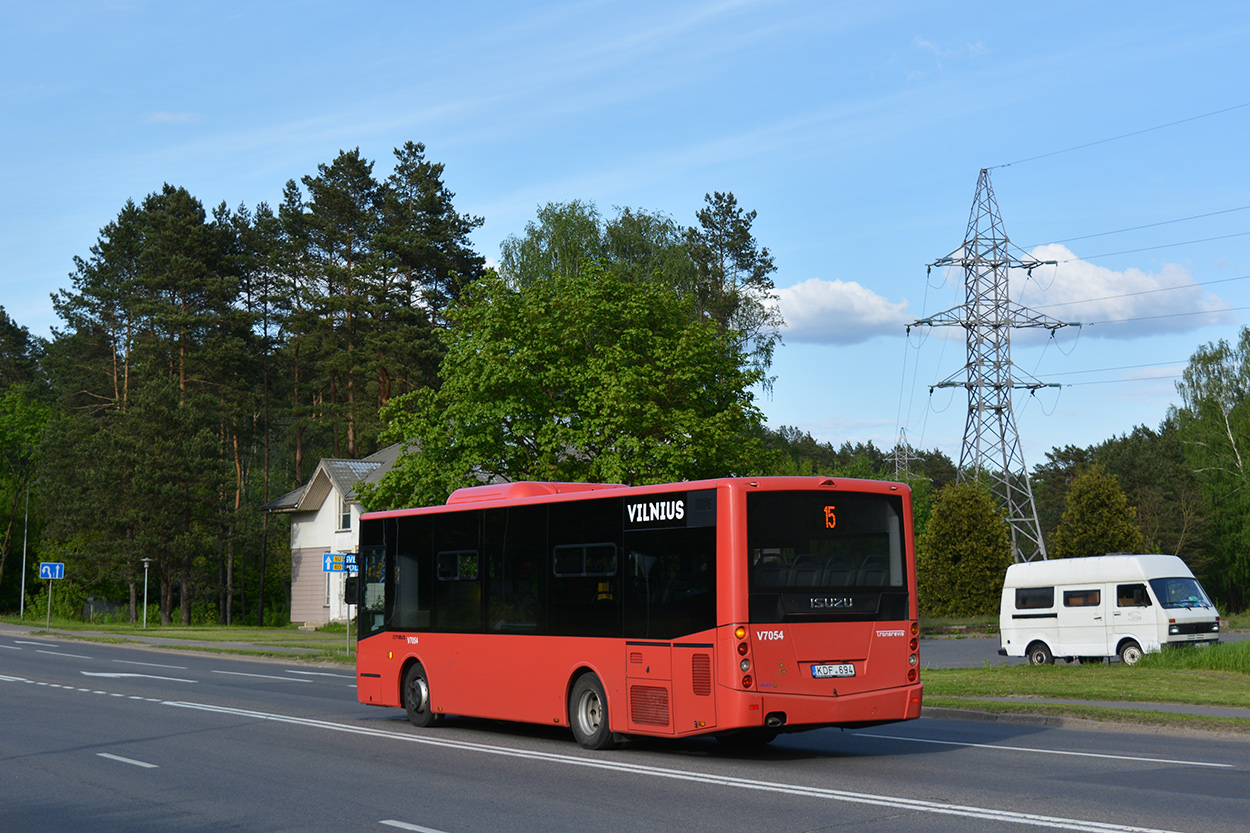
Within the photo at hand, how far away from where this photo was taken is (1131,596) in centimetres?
2930

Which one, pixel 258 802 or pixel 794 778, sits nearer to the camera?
pixel 258 802

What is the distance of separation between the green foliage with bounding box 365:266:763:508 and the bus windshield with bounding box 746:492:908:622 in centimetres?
1716

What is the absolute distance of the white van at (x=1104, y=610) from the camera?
28953 mm

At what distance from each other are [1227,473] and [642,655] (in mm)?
73300

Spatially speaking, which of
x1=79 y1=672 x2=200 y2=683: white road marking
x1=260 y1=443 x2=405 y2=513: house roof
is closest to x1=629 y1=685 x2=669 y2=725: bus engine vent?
x1=79 y1=672 x2=200 y2=683: white road marking

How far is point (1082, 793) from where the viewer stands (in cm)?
1015

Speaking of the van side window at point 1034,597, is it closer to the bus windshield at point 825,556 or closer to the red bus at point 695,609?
the red bus at point 695,609

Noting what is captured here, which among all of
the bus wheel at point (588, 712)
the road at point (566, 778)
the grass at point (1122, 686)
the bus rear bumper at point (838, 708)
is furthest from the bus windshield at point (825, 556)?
the grass at point (1122, 686)

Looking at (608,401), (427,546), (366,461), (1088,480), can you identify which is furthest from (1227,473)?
(427,546)

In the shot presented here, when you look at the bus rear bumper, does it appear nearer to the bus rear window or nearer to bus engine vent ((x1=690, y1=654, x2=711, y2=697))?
bus engine vent ((x1=690, y1=654, x2=711, y2=697))

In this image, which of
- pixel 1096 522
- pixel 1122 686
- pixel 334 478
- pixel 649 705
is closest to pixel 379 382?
pixel 334 478

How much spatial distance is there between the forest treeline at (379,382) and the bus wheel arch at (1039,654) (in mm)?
8138

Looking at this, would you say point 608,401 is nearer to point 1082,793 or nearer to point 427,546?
point 427,546

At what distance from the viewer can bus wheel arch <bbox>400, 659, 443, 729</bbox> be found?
55.3 ft
